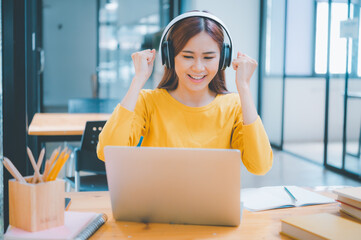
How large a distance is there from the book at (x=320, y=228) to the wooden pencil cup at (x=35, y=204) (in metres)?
0.54

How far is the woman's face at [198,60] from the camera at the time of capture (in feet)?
4.55

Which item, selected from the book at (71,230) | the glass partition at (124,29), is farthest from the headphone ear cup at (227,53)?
the glass partition at (124,29)

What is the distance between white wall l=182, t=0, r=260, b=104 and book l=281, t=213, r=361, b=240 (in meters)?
4.67

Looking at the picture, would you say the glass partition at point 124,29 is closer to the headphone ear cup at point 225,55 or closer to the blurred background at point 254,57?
the blurred background at point 254,57

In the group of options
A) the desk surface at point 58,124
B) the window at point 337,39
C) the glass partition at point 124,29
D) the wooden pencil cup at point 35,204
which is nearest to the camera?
the wooden pencil cup at point 35,204

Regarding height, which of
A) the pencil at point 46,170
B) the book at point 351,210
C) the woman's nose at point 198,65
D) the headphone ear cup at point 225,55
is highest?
the headphone ear cup at point 225,55

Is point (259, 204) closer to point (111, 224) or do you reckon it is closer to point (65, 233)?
point (111, 224)

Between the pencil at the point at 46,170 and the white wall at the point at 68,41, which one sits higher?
the white wall at the point at 68,41

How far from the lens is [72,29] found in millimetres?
6965

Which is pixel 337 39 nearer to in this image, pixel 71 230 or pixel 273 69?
pixel 273 69

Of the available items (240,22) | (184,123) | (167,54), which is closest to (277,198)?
(184,123)

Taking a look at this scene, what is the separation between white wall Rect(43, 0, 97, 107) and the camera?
6887 mm

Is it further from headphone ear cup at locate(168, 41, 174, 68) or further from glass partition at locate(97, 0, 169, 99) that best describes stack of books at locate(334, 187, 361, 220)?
glass partition at locate(97, 0, 169, 99)

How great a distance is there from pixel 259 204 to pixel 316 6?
14.6ft
